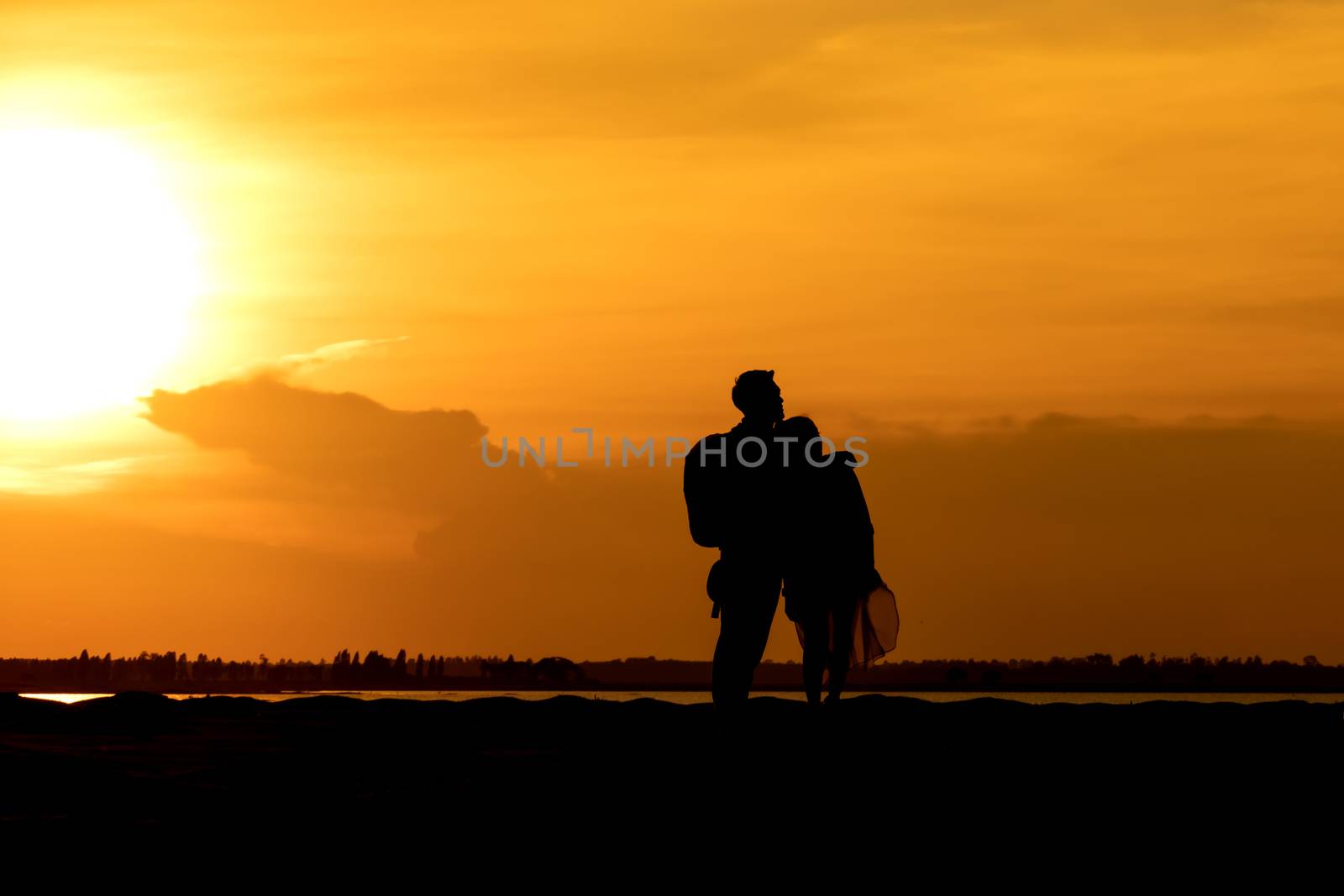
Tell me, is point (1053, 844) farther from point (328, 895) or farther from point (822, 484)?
point (822, 484)

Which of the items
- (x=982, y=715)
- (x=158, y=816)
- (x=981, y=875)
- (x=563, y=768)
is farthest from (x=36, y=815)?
(x=982, y=715)

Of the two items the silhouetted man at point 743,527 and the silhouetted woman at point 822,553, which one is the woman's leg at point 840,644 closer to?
the silhouetted woman at point 822,553

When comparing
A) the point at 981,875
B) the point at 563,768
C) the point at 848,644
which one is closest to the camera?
the point at 981,875

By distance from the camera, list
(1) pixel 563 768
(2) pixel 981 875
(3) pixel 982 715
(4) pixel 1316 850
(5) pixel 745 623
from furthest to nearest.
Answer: (3) pixel 982 715, (5) pixel 745 623, (1) pixel 563 768, (4) pixel 1316 850, (2) pixel 981 875

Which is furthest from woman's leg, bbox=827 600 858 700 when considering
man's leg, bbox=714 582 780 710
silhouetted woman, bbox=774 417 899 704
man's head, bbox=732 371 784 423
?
man's head, bbox=732 371 784 423

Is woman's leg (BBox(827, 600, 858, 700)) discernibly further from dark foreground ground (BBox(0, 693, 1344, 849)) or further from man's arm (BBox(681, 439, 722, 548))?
man's arm (BBox(681, 439, 722, 548))

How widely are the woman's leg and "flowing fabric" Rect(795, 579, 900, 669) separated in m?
0.42

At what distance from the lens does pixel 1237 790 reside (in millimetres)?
10508

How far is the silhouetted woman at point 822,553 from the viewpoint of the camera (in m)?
14.0

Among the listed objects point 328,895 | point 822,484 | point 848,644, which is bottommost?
point 328,895

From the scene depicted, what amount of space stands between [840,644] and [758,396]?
264 centimetres

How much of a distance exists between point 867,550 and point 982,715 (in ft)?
11.0

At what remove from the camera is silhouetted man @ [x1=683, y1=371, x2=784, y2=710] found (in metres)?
13.7

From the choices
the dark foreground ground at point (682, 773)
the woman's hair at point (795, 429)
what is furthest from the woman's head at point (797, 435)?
the dark foreground ground at point (682, 773)
